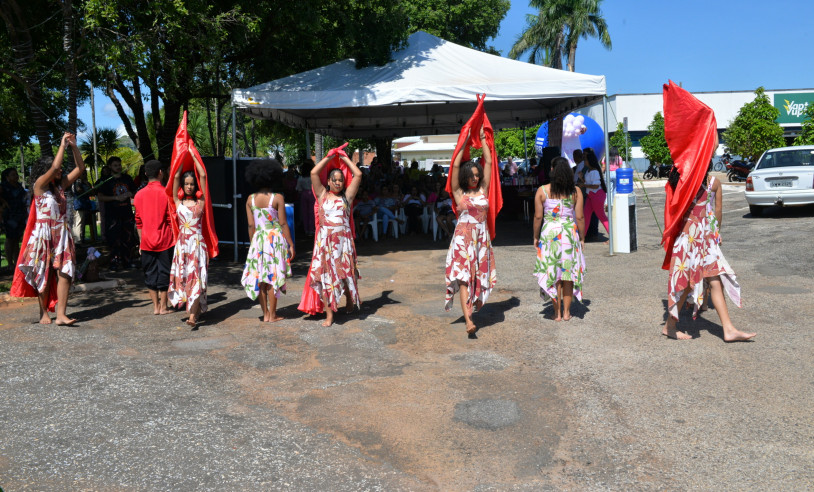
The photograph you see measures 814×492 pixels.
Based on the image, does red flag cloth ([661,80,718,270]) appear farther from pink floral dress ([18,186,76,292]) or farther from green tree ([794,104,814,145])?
green tree ([794,104,814,145])

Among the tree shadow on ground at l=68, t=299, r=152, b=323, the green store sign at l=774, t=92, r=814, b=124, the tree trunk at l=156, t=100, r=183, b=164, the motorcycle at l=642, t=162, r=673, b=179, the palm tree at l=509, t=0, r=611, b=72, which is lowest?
the tree shadow on ground at l=68, t=299, r=152, b=323

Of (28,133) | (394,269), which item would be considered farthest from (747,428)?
(28,133)

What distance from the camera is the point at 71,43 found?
922 centimetres

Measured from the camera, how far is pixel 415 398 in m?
4.94

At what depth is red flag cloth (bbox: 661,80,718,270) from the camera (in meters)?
5.96

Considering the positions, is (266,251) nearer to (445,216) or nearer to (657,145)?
(445,216)

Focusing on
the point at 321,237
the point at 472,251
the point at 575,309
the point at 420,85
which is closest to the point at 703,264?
the point at 575,309

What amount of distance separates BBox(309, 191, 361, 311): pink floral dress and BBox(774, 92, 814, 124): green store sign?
48.8m

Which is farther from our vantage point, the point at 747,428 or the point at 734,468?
the point at 747,428

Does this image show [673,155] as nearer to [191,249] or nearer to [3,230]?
[191,249]

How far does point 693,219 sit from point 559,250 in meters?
1.31

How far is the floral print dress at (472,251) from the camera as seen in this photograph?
6.61m

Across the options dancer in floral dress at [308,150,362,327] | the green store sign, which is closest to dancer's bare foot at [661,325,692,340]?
dancer in floral dress at [308,150,362,327]

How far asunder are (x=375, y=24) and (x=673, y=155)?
851 centimetres
